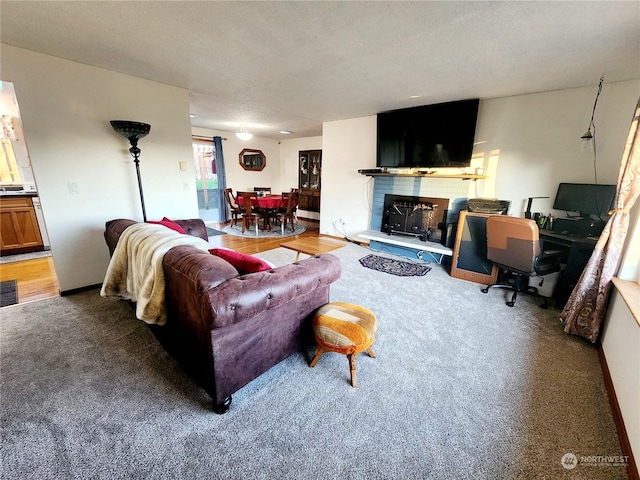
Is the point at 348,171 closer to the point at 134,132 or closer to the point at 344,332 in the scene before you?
the point at 134,132

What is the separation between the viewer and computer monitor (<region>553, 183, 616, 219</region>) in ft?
8.12

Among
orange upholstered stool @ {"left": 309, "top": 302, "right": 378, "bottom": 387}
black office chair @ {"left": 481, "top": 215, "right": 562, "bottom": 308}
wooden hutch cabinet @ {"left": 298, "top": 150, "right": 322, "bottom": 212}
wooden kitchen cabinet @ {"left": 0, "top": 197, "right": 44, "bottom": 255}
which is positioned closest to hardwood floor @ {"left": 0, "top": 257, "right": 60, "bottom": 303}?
wooden kitchen cabinet @ {"left": 0, "top": 197, "right": 44, "bottom": 255}

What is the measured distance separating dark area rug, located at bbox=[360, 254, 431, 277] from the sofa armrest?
2.02 m

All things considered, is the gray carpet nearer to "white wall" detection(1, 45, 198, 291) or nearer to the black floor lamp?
"white wall" detection(1, 45, 198, 291)

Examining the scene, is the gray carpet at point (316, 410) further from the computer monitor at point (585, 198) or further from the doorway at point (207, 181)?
the doorway at point (207, 181)

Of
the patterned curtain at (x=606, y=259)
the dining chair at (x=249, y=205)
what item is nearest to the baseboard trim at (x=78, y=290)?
the dining chair at (x=249, y=205)

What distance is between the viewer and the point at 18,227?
365 cm

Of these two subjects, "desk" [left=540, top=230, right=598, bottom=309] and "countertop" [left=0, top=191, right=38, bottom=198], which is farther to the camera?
"countertop" [left=0, top=191, right=38, bottom=198]

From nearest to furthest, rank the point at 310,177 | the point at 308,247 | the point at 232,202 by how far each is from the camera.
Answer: the point at 308,247 → the point at 232,202 → the point at 310,177

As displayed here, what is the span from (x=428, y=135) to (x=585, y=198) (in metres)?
1.91

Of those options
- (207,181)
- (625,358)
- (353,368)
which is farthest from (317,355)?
(207,181)

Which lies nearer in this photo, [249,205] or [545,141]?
[545,141]

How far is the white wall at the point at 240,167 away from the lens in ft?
21.3

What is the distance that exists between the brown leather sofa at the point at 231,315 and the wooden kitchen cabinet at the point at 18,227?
3896 mm
